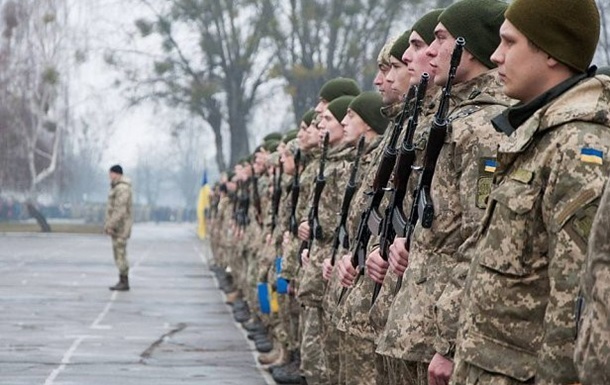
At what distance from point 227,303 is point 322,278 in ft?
37.9

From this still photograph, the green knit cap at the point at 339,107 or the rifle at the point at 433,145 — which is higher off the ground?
the green knit cap at the point at 339,107

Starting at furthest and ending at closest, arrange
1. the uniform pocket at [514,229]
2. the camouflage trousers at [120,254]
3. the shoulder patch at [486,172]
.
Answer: the camouflage trousers at [120,254] → the shoulder patch at [486,172] → the uniform pocket at [514,229]

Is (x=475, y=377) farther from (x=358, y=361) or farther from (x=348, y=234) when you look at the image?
(x=348, y=234)

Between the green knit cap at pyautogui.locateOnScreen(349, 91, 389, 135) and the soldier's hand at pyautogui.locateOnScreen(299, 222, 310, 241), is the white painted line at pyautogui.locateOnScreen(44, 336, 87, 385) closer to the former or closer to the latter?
the soldier's hand at pyautogui.locateOnScreen(299, 222, 310, 241)

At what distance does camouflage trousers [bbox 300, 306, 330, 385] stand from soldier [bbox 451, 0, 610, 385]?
5135 mm

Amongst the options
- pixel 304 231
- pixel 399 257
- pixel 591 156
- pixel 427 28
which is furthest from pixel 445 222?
pixel 304 231

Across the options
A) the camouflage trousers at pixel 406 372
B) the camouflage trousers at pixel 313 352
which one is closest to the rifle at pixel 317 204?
the camouflage trousers at pixel 313 352

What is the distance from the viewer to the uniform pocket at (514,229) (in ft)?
14.2

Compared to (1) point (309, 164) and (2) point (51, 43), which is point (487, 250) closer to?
(1) point (309, 164)

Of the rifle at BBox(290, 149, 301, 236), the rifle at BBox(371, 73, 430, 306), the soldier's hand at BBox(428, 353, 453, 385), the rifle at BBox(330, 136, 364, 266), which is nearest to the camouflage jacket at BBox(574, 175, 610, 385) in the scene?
the soldier's hand at BBox(428, 353, 453, 385)

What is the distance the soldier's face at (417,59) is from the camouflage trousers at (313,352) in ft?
10.8

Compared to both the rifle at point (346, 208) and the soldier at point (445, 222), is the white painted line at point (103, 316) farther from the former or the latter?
the soldier at point (445, 222)

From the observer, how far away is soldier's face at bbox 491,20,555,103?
4570 mm

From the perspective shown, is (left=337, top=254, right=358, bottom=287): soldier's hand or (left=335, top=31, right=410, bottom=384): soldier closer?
(left=335, top=31, right=410, bottom=384): soldier
